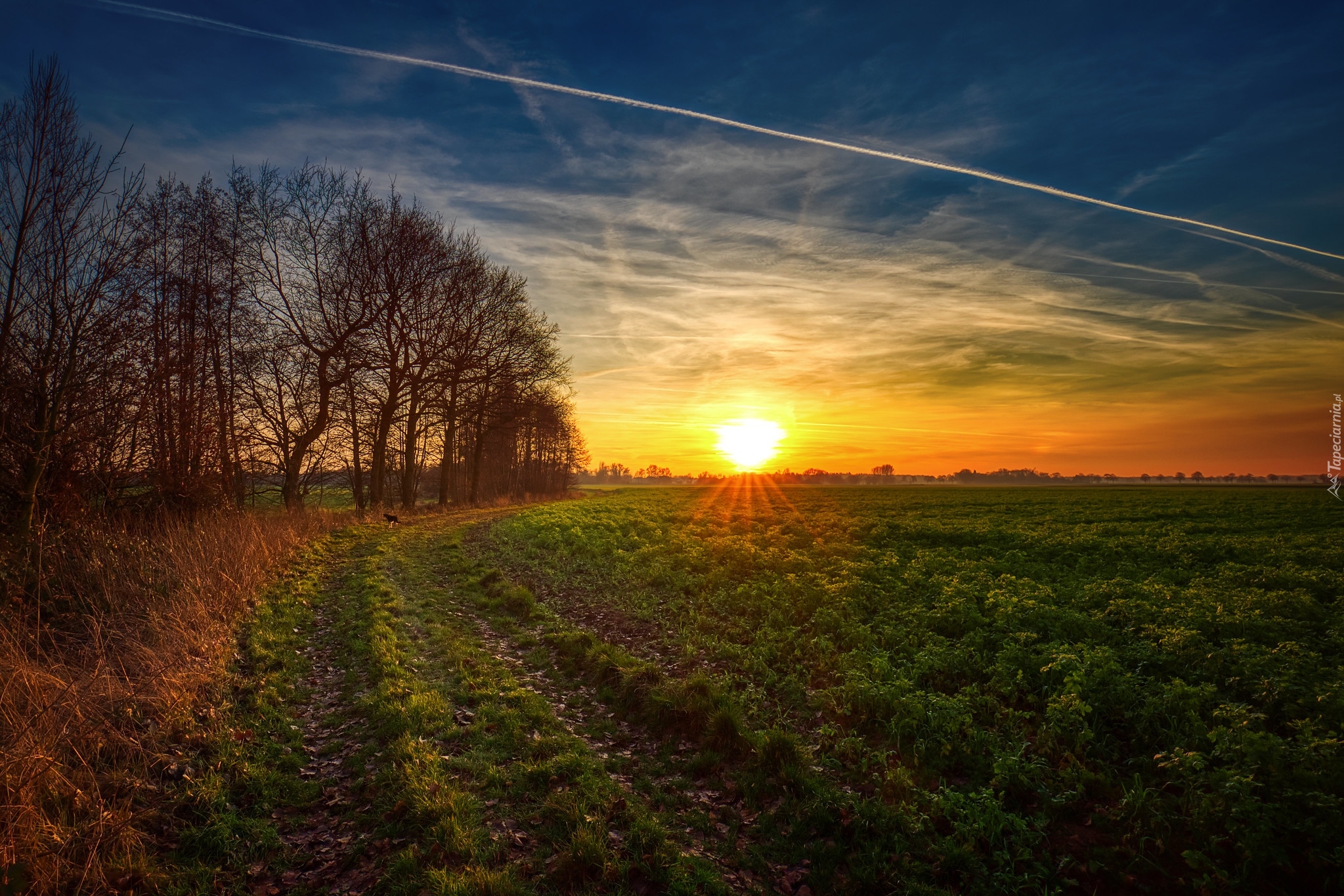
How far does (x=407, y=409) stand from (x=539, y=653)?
25158mm

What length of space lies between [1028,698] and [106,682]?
35.6 feet

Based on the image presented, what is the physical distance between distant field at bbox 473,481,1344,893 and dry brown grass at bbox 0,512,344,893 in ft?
18.6

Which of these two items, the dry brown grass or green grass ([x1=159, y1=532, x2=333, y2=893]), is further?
green grass ([x1=159, y1=532, x2=333, y2=893])

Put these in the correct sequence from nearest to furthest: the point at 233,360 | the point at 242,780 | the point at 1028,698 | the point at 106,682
→ 1. the point at 242,780
2. the point at 106,682
3. the point at 1028,698
4. the point at 233,360

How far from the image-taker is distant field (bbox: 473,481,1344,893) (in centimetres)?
485

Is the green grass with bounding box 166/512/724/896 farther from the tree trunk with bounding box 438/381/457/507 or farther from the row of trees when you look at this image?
the tree trunk with bounding box 438/381/457/507

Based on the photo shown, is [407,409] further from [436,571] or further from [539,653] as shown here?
[539,653]

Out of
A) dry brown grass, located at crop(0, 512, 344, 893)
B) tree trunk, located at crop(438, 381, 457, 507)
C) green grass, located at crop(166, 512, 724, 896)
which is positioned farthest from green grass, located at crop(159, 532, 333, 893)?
tree trunk, located at crop(438, 381, 457, 507)

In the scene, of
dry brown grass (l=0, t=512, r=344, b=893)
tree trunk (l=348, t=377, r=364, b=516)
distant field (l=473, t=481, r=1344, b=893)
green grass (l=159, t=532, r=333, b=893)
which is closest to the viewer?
dry brown grass (l=0, t=512, r=344, b=893)

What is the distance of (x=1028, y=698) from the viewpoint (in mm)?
7152

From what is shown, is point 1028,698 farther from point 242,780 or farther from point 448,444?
point 448,444

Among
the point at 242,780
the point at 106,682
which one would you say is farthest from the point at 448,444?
the point at 242,780

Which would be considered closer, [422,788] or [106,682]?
[422,788]

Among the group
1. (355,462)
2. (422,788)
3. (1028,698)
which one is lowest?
(422,788)
